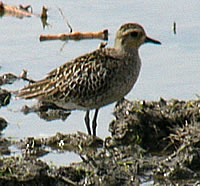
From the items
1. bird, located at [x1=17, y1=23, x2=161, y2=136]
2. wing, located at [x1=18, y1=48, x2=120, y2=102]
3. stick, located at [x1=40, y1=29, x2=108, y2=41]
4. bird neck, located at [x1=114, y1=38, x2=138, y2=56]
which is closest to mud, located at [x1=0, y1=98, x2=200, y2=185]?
bird, located at [x1=17, y1=23, x2=161, y2=136]

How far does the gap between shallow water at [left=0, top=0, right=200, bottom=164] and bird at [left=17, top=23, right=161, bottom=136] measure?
0.39 m

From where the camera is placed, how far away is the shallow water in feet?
38.1

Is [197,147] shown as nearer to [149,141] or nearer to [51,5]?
[149,141]

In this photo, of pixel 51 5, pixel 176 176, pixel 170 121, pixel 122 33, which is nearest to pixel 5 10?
pixel 51 5

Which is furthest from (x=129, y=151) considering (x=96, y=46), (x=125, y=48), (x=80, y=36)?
(x=80, y=36)

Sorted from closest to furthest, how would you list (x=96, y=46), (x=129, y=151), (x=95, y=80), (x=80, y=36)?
(x=129, y=151) → (x=95, y=80) → (x=96, y=46) → (x=80, y=36)

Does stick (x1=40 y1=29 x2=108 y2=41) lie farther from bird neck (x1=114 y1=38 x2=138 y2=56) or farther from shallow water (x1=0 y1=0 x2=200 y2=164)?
bird neck (x1=114 y1=38 x2=138 y2=56)

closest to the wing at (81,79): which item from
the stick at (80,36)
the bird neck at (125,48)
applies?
the bird neck at (125,48)

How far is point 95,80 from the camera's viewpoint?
1091cm

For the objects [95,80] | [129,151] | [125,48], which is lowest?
[129,151]

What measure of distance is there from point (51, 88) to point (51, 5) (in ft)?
18.4

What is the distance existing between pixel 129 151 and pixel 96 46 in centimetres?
437

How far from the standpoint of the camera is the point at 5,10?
53.6ft

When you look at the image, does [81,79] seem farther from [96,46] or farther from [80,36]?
[80,36]
